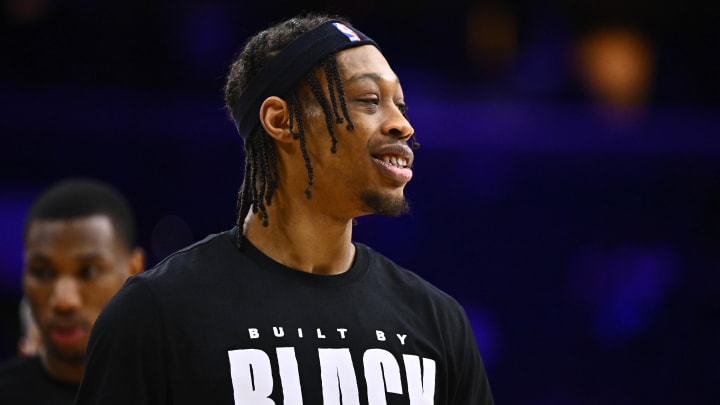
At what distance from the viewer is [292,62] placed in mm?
2213

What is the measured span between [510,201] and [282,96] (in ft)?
12.5

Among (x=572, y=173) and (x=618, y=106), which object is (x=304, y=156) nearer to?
(x=572, y=173)

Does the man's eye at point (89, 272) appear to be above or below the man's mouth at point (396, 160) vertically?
below

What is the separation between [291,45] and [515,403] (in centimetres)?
386

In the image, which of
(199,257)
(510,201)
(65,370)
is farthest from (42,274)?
(510,201)

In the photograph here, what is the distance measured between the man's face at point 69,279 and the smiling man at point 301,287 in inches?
39.6

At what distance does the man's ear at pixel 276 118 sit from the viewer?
2.22 m

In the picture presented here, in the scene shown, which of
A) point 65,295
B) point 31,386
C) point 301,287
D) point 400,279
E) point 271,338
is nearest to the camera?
point 271,338

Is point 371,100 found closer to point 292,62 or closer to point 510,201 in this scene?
point 292,62

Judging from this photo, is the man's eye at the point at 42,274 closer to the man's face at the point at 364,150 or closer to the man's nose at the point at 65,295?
the man's nose at the point at 65,295

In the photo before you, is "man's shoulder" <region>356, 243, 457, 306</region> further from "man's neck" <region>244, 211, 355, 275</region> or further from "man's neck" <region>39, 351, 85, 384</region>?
"man's neck" <region>39, 351, 85, 384</region>

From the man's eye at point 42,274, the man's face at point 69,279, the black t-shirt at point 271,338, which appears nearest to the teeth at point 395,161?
the black t-shirt at point 271,338

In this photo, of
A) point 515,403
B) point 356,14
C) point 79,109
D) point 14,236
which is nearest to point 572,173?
point 515,403

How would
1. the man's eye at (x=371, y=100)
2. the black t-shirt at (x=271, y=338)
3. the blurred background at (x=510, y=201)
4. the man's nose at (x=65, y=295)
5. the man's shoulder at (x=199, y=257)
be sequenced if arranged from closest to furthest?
the black t-shirt at (x=271, y=338)
the man's shoulder at (x=199, y=257)
the man's eye at (x=371, y=100)
the man's nose at (x=65, y=295)
the blurred background at (x=510, y=201)
